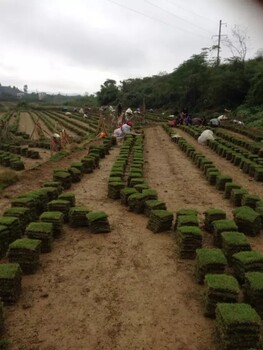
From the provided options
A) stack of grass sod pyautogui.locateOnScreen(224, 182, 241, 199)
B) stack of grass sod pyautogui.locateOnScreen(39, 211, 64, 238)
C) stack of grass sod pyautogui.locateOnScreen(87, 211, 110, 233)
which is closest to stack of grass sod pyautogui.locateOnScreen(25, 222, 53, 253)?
stack of grass sod pyautogui.locateOnScreen(39, 211, 64, 238)

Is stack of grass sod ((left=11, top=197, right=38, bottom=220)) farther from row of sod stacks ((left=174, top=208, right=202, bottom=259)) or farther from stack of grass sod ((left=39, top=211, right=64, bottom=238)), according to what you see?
row of sod stacks ((left=174, top=208, right=202, bottom=259))

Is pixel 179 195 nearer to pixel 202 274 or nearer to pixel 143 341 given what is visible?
pixel 202 274

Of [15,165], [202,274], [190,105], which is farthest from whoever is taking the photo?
[190,105]

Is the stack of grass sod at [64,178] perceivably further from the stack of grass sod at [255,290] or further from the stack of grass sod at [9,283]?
the stack of grass sod at [255,290]

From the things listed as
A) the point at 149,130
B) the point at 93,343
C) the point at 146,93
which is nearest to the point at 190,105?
the point at 146,93

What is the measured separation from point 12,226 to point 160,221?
11.4 feet

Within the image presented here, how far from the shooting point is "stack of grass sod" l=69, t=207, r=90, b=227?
10148mm

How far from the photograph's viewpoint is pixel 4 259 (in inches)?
329

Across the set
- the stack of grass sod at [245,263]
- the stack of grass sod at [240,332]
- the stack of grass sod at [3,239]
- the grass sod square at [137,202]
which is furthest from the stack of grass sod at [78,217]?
the stack of grass sod at [240,332]

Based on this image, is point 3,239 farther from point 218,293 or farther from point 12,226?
point 218,293

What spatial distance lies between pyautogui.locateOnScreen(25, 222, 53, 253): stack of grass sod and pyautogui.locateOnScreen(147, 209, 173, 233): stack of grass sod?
259cm

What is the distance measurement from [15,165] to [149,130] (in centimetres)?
1592

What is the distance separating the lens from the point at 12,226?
29.3 ft

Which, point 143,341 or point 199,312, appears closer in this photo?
point 143,341
